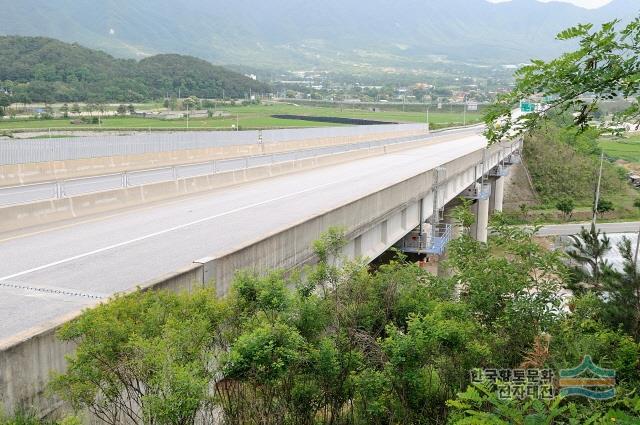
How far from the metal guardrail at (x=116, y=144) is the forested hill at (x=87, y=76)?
169 ft

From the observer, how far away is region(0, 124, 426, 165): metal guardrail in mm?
25750

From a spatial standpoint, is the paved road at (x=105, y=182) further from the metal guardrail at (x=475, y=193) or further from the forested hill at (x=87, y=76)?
the forested hill at (x=87, y=76)

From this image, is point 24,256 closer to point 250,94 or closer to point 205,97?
point 205,97

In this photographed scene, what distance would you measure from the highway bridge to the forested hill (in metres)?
60.2

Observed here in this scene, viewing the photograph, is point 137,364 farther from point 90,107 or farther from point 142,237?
point 90,107

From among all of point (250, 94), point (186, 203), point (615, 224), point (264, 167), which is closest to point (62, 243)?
point (186, 203)

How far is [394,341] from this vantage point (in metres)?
8.67

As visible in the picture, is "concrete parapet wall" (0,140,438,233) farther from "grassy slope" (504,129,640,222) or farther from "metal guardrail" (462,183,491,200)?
"grassy slope" (504,129,640,222)

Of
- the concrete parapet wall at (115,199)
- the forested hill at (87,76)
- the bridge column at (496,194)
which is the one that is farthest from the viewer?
the forested hill at (87,76)

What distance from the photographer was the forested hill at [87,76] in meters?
92.1

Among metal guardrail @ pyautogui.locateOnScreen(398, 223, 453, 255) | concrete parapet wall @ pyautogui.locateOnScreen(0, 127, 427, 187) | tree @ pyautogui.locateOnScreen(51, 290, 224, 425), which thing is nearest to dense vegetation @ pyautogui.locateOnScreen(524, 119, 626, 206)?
concrete parapet wall @ pyautogui.locateOnScreen(0, 127, 427, 187)

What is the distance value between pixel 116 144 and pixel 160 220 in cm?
1408

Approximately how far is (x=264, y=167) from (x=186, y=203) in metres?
9.97

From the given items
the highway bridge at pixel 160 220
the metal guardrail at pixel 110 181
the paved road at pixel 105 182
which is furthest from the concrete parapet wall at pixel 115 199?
the paved road at pixel 105 182
